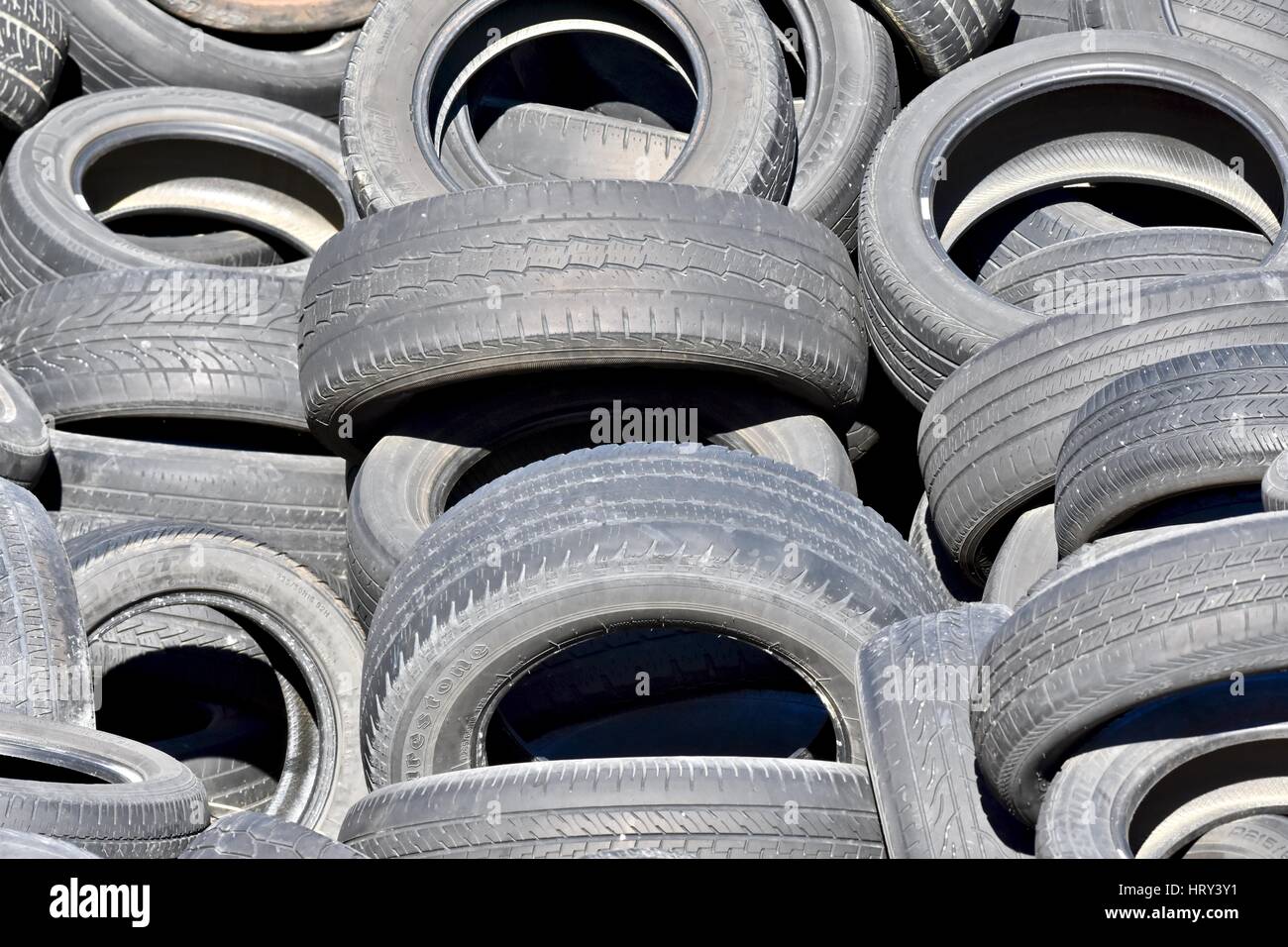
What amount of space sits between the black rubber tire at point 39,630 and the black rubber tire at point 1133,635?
9.23 ft

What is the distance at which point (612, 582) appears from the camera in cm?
489

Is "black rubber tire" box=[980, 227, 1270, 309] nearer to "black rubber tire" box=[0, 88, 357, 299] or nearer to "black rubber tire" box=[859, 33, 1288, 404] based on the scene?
"black rubber tire" box=[859, 33, 1288, 404]

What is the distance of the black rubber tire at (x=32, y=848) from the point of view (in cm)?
411

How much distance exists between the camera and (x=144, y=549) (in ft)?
19.9

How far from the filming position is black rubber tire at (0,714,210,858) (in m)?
4.57

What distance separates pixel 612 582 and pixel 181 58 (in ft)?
15.4

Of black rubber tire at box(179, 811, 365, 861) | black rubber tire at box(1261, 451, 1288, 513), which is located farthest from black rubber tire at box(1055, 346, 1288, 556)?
black rubber tire at box(179, 811, 365, 861)

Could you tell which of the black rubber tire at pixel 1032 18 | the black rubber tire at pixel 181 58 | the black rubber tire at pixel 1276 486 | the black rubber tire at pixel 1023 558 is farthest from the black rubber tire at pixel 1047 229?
the black rubber tire at pixel 181 58

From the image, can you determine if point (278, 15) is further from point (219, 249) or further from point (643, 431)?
point (643, 431)

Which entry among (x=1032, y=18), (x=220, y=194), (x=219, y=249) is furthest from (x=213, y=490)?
(x=1032, y=18)

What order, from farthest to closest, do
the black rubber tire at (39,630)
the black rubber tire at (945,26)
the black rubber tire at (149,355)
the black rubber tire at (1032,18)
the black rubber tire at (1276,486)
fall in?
1. the black rubber tire at (1032,18)
2. the black rubber tire at (945,26)
3. the black rubber tire at (149,355)
4. the black rubber tire at (39,630)
5. the black rubber tire at (1276,486)

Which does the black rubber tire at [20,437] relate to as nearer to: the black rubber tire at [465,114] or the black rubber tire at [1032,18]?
the black rubber tire at [465,114]
